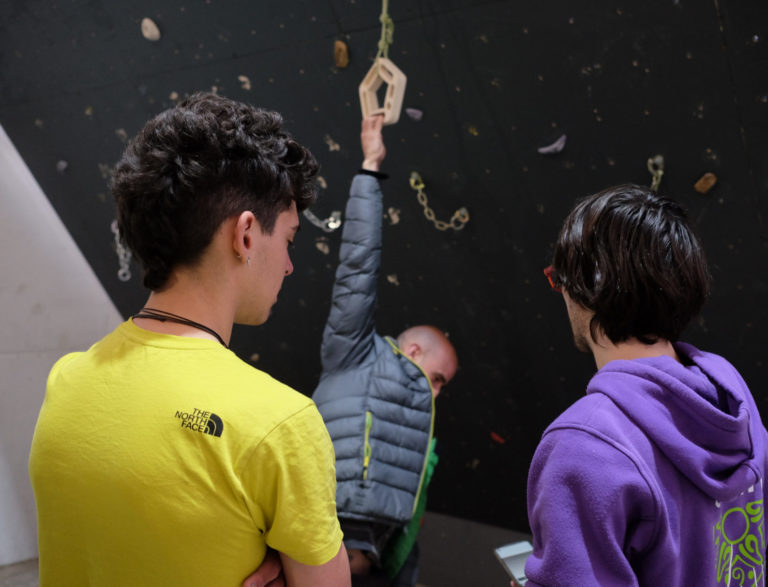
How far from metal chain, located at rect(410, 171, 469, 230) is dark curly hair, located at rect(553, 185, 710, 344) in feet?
2.58

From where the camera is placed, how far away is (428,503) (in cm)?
239

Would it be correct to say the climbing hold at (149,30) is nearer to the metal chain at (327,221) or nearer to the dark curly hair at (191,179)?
the metal chain at (327,221)

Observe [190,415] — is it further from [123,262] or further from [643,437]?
[123,262]

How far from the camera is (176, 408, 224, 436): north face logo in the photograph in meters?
0.66

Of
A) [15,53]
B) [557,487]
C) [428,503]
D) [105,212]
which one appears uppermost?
[15,53]

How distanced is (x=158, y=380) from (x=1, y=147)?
1760 mm

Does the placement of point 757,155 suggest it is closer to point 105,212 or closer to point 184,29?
point 184,29


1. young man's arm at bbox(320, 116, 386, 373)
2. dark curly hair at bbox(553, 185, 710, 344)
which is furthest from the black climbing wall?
dark curly hair at bbox(553, 185, 710, 344)

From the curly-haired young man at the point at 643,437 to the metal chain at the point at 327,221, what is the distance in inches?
39.5

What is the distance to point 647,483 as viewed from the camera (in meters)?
0.72

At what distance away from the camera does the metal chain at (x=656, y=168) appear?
1.37 meters

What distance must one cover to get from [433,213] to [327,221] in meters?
0.32

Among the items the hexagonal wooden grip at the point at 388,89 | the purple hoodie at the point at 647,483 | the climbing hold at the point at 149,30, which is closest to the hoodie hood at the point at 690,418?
the purple hoodie at the point at 647,483

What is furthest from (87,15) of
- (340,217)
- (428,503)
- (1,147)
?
(428,503)
